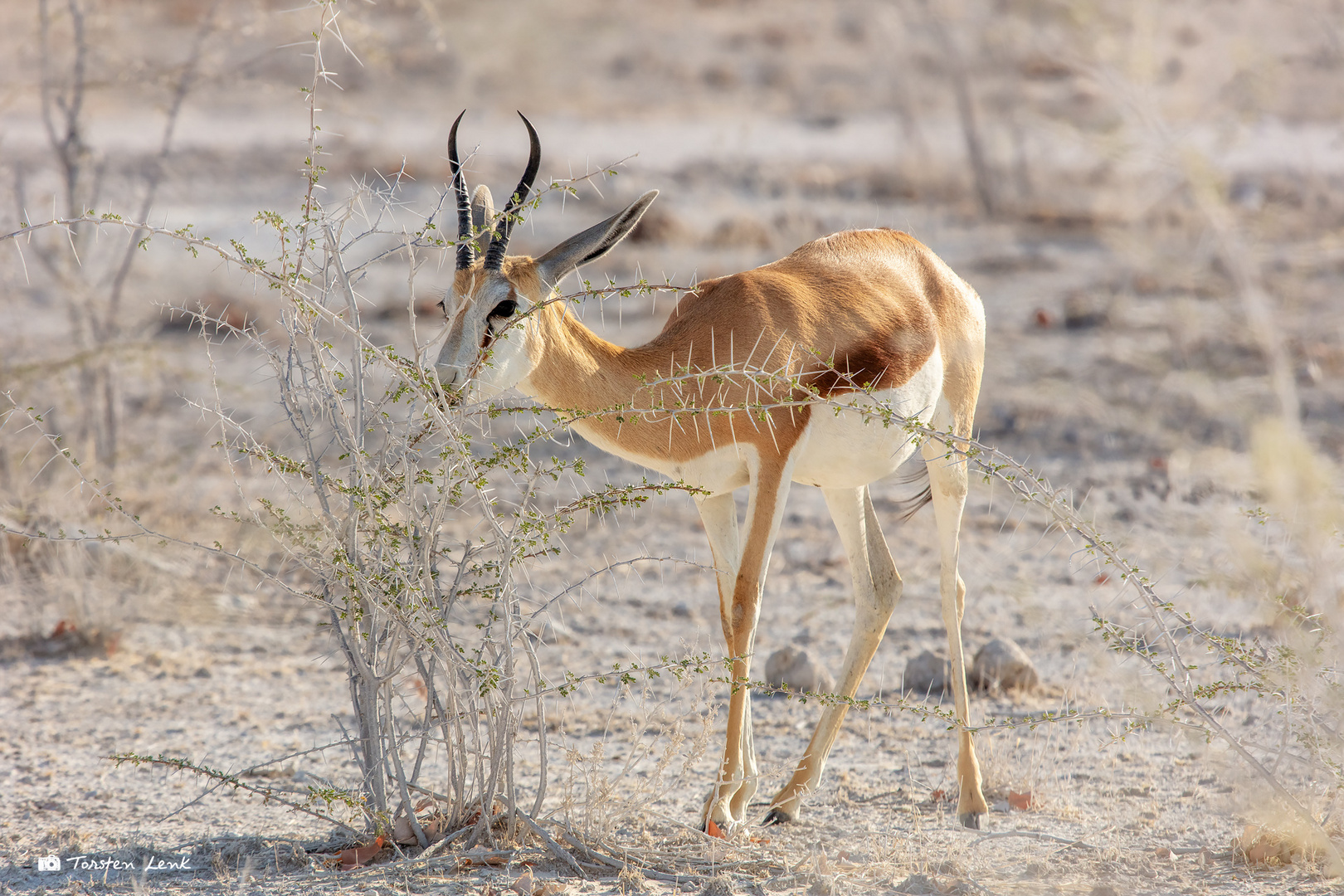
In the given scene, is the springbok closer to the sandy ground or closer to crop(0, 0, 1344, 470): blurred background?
the sandy ground

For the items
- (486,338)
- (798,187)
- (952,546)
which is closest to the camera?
(486,338)

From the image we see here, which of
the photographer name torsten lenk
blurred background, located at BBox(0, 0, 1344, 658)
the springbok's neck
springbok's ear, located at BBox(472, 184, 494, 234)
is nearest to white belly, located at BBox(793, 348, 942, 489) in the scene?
the springbok's neck

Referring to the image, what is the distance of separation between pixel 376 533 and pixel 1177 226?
1524 cm

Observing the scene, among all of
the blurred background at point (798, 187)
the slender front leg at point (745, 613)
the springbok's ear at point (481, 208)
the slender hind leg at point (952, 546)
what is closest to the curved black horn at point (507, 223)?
the springbok's ear at point (481, 208)

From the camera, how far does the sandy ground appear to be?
4.09 m

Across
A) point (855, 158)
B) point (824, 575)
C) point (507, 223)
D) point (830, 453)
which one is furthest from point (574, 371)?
point (855, 158)

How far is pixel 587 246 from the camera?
4.21 meters

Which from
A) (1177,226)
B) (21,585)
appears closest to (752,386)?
(21,585)

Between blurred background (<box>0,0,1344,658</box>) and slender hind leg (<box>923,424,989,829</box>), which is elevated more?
blurred background (<box>0,0,1344,658</box>)

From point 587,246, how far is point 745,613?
1.43 metres

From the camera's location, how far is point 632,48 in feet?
121

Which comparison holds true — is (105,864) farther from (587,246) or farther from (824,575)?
(824,575)

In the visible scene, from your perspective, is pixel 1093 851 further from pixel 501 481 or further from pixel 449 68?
pixel 449 68

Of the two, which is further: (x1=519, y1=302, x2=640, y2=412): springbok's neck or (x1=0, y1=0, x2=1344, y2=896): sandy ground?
(x1=519, y1=302, x2=640, y2=412): springbok's neck
